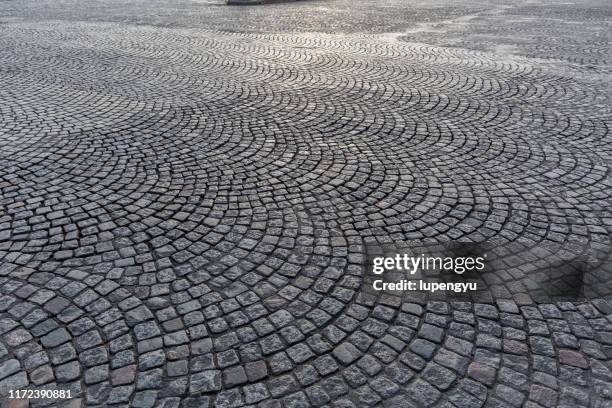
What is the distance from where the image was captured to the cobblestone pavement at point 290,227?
337cm

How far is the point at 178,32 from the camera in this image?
16156 mm

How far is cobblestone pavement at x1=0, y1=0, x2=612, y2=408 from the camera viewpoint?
3.37 m

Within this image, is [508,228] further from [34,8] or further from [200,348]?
[34,8]

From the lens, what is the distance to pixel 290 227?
4984 mm

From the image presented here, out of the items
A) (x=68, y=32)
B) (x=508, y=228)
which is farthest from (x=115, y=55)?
(x=508, y=228)

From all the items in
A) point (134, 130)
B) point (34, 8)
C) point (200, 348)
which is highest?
A: point (34, 8)

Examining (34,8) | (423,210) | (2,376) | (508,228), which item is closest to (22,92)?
(2,376)

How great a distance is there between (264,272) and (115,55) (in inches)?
423

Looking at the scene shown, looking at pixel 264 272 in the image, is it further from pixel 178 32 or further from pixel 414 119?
pixel 178 32

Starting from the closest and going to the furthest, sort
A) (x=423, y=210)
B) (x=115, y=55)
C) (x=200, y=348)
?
(x=200, y=348)
(x=423, y=210)
(x=115, y=55)

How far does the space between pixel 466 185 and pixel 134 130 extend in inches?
210

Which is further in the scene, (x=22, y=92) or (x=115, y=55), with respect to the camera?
(x=115, y=55)

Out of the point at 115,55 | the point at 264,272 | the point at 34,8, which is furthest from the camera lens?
the point at 34,8

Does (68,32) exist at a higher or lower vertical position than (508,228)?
higher
